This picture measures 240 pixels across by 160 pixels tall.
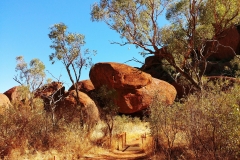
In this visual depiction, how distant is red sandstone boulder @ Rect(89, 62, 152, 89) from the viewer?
23.7 m

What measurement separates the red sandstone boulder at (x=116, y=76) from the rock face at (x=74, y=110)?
3.75 metres

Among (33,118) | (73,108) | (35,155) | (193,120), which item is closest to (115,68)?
(73,108)

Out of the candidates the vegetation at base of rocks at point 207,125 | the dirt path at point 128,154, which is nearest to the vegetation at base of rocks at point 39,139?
the dirt path at point 128,154

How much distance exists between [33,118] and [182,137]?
22.6 ft

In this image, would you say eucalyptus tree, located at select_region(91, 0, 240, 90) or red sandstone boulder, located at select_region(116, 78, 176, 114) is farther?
red sandstone boulder, located at select_region(116, 78, 176, 114)

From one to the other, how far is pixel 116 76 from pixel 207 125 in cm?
1496

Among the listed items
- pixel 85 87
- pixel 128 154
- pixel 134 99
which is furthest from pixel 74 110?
pixel 85 87

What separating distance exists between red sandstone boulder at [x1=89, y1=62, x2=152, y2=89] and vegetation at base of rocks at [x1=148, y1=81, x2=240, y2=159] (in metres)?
10.6

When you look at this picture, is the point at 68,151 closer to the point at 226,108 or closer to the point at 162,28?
the point at 226,108

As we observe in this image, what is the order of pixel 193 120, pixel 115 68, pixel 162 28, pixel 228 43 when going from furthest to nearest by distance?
pixel 228 43 → pixel 115 68 → pixel 162 28 → pixel 193 120

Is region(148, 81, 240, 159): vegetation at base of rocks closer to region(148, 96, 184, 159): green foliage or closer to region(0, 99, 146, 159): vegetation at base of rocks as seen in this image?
region(148, 96, 184, 159): green foliage

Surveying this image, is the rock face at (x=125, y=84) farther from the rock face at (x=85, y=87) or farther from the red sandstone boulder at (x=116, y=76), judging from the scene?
the rock face at (x=85, y=87)

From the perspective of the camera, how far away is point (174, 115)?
11.6 metres

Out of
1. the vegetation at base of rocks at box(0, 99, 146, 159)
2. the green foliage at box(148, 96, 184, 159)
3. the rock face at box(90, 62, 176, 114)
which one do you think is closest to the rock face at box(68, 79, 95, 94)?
the rock face at box(90, 62, 176, 114)
